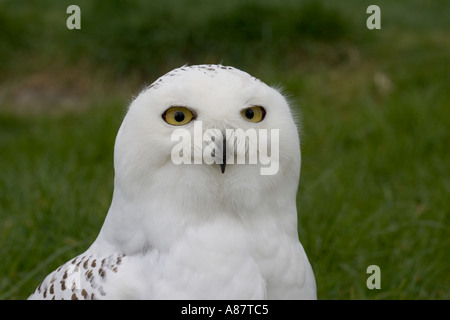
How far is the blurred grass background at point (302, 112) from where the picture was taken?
3.61 meters

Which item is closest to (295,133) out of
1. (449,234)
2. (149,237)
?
(149,237)

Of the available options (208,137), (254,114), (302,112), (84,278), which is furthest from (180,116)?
(302,112)

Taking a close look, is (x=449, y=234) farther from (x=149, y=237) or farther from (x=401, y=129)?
(x=149, y=237)

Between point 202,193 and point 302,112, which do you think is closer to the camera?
point 202,193

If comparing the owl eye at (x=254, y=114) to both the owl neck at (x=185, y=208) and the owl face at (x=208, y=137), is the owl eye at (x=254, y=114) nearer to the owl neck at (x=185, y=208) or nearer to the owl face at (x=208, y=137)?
the owl face at (x=208, y=137)

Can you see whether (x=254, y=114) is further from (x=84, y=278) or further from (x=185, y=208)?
(x=84, y=278)

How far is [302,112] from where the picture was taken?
5590 millimetres

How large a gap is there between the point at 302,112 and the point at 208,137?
3740mm

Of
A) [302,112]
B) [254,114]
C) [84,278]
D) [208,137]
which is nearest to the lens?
[208,137]

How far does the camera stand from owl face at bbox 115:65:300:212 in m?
1.94

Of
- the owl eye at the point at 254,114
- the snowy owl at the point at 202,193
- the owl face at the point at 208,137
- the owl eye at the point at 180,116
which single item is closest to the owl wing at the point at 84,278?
the snowy owl at the point at 202,193

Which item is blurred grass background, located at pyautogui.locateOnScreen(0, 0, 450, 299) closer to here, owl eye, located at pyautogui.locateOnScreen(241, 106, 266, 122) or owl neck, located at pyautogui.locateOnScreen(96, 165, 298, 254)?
owl neck, located at pyautogui.locateOnScreen(96, 165, 298, 254)

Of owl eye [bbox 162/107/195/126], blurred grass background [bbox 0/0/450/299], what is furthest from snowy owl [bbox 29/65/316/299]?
blurred grass background [bbox 0/0/450/299]

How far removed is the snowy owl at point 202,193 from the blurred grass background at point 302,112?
1162 millimetres
